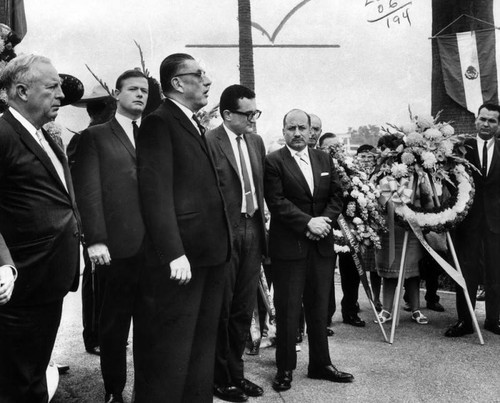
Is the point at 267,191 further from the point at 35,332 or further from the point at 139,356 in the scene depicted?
the point at 35,332

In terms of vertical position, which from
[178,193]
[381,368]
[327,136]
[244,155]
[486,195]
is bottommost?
[381,368]

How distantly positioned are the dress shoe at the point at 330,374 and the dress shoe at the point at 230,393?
0.65 metres

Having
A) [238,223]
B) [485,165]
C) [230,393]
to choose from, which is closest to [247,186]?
[238,223]

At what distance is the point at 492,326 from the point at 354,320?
1384 mm

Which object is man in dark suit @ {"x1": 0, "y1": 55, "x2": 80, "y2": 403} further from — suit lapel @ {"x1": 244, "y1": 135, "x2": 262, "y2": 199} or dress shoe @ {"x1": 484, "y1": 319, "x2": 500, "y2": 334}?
dress shoe @ {"x1": 484, "y1": 319, "x2": 500, "y2": 334}

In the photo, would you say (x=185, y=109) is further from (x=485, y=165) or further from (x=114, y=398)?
(x=485, y=165)

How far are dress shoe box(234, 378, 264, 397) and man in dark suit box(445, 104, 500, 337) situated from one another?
2.39m

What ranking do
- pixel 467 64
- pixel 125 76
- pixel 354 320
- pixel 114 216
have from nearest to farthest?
pixel 114 216 → pixel 125 76 → pixel 354 320 → pixel 467 64

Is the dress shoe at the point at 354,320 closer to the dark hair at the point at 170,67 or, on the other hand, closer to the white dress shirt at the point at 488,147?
the white dress shirt at the point at 488,147

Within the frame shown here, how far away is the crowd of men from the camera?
2.76 m

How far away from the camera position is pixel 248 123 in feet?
14.1

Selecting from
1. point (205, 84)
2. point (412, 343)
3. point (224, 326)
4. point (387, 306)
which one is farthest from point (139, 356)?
point (387, 306)

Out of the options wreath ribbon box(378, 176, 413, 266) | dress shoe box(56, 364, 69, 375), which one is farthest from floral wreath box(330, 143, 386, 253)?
dress shoe box(56, 364, 69, 375)

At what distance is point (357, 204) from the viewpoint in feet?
17.2
